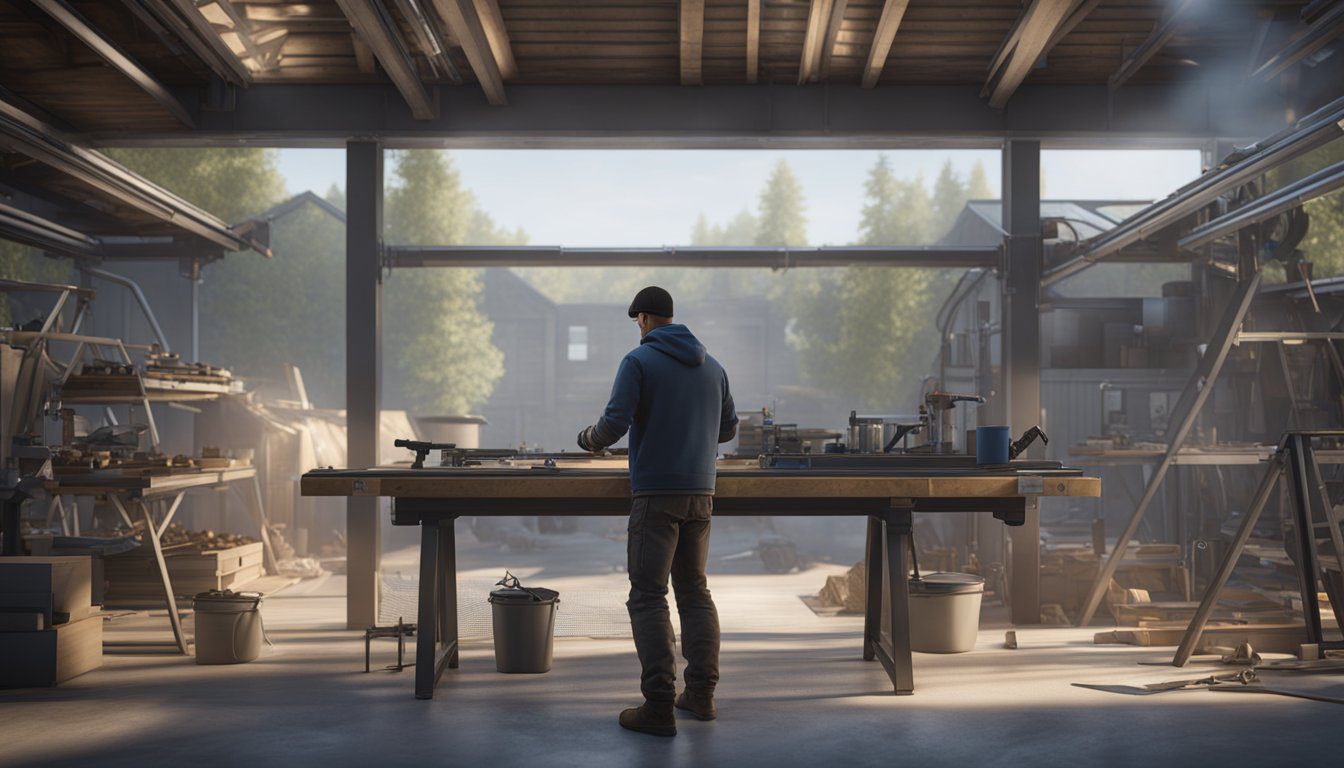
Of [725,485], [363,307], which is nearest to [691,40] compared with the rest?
[363,307]

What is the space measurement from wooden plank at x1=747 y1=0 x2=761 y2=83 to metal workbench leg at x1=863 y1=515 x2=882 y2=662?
11.3 ft

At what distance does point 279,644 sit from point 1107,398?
10647mm

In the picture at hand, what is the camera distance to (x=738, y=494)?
18.2 ft

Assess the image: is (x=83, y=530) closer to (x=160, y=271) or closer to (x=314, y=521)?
(x=314, y=521)

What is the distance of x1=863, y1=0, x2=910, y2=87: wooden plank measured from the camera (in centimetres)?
698

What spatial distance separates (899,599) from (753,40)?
4049 millimetres

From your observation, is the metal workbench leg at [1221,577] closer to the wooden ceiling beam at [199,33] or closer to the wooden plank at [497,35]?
the wooden plank at [497,35]

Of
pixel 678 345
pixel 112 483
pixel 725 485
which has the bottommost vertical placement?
pixel 112 483

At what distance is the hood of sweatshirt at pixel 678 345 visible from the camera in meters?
5.21

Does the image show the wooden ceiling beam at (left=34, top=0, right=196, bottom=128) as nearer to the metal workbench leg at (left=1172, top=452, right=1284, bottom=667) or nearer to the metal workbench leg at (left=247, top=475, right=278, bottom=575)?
the metal workbench leg at (left=247, top=475, right=278, bottom=575)

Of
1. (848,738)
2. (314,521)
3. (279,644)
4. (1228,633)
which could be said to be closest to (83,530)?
(314,521)

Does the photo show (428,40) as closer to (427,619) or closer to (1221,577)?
(427,619)

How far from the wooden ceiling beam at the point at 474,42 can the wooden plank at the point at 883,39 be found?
8.90ft

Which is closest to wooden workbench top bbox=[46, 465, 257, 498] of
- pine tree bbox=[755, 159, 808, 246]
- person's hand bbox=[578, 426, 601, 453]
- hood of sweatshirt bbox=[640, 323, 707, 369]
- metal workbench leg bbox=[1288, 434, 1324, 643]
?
person's hand bbox=[578, 426, 601, 453]
